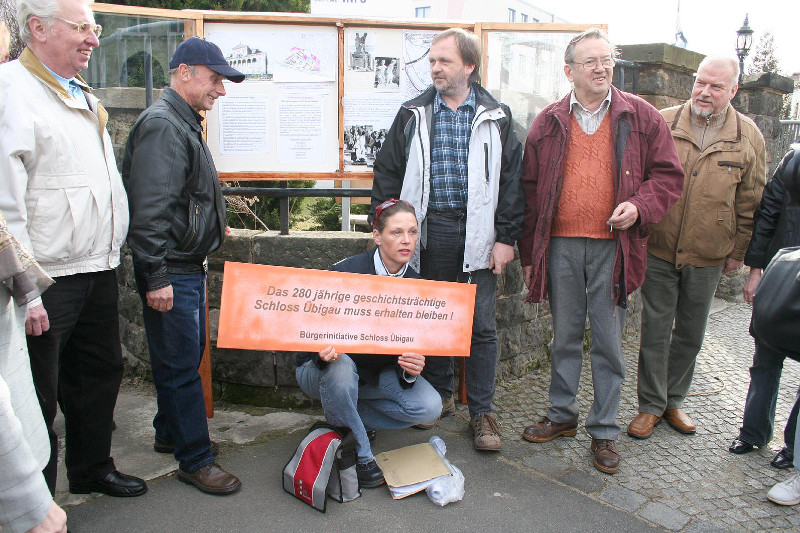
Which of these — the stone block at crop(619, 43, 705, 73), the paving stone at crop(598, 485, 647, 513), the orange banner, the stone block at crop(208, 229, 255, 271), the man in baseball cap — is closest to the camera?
the man in baseball cap

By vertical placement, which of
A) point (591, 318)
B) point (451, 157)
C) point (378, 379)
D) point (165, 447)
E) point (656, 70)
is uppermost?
point (656, 70)

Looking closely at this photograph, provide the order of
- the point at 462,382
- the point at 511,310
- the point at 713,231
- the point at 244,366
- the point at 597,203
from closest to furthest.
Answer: the point at 597,203, the point at 713,231, the point at 244,366, the point at 462,382, the point at 511,310

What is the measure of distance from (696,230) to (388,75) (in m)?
2.12

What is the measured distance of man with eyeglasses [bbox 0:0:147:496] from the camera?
248cm

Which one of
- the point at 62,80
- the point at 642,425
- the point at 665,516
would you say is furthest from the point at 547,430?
the point at 62,80

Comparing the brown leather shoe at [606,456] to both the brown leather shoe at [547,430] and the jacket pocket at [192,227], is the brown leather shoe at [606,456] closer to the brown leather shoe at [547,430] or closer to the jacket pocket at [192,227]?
the brown leather shoe at [547,430]

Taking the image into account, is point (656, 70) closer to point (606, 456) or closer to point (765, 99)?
point (765, 99)

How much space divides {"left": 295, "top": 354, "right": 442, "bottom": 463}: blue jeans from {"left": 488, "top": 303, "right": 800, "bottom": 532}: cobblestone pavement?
70 cm

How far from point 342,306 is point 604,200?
1.54 metres

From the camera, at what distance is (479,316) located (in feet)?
12.1

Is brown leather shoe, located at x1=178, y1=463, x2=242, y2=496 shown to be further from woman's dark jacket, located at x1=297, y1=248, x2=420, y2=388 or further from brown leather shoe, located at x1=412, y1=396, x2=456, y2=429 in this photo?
brown leather shoe, located at x1=412, y1=396, x2=456, y2=429

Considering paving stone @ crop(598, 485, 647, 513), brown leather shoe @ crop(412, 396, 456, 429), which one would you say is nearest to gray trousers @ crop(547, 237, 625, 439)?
paving stone @ crop(598, 485, 647, 513)

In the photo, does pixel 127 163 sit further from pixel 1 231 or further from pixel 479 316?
pixel 479 316

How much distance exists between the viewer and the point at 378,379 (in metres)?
3.41
